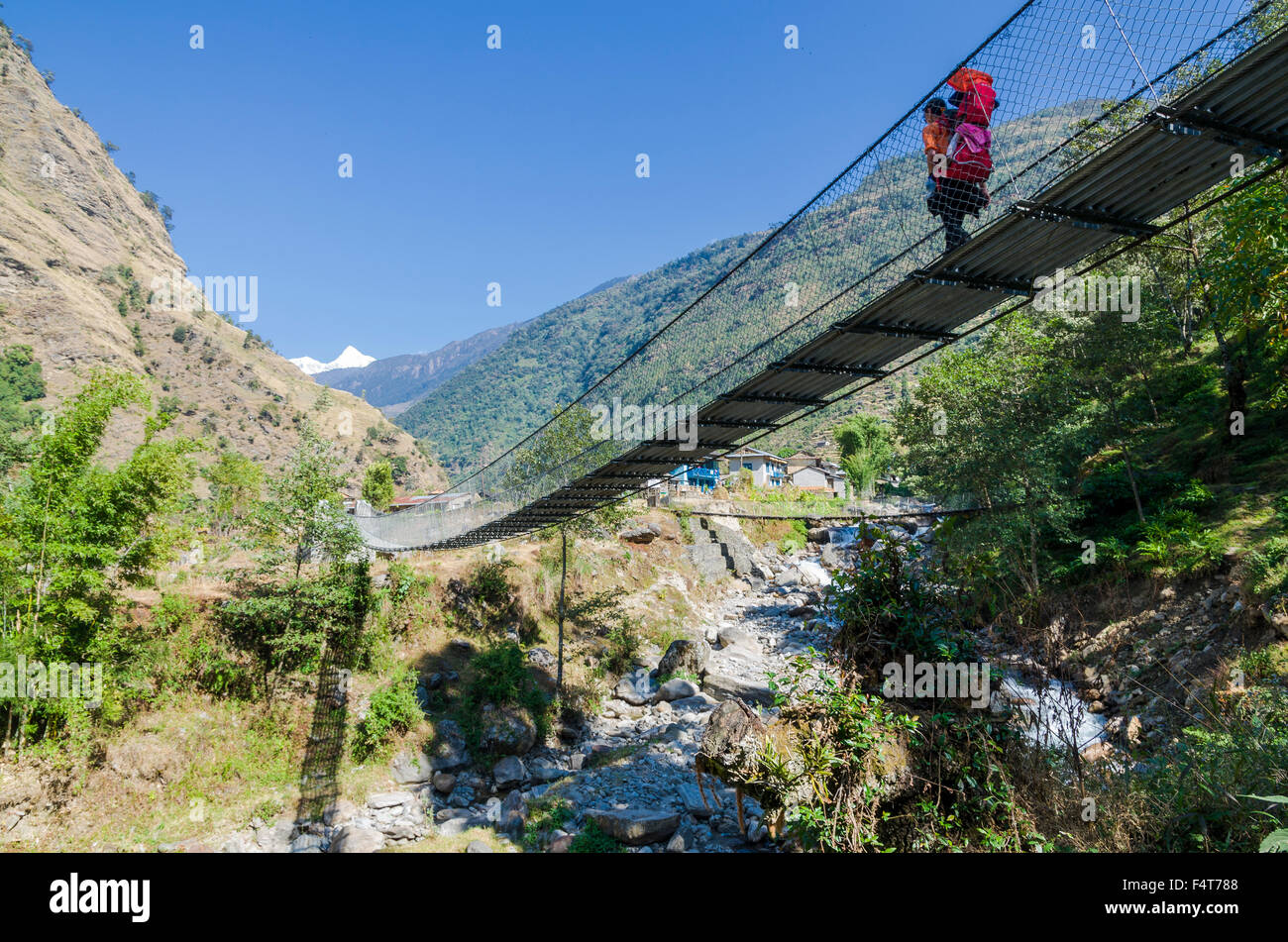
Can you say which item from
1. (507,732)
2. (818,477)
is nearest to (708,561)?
(507,732)

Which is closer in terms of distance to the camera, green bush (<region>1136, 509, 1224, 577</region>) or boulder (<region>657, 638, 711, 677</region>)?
green bush (<region>1136, 509, 1224, 577</region>)

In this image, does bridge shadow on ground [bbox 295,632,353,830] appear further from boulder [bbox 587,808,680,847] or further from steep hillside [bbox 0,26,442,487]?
steep hillside [bbox 0,26,442,487]

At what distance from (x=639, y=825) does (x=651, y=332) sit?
12605 millimetres

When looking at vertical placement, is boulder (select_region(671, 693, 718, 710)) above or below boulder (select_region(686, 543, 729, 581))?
below

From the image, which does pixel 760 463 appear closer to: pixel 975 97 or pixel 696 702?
pixel 696 702

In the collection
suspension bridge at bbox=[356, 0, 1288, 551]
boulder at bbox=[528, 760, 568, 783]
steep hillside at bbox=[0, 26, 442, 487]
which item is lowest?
boulder at bbox=[528, 760, 568, 783]

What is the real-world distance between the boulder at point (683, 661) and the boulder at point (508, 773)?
4229mm

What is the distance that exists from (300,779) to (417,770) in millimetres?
1534

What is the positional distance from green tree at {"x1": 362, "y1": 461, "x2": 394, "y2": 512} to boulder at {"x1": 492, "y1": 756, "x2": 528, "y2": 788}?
18.9 meters

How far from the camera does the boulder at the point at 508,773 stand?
9672mm

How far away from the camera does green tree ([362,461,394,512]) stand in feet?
89.4

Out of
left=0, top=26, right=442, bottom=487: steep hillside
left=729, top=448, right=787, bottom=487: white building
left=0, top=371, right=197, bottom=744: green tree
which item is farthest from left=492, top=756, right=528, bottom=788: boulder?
left=0, top=26, right=442, bottom=487: steep hillside

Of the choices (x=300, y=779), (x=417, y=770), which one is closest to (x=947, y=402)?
(x=417, y=770)
